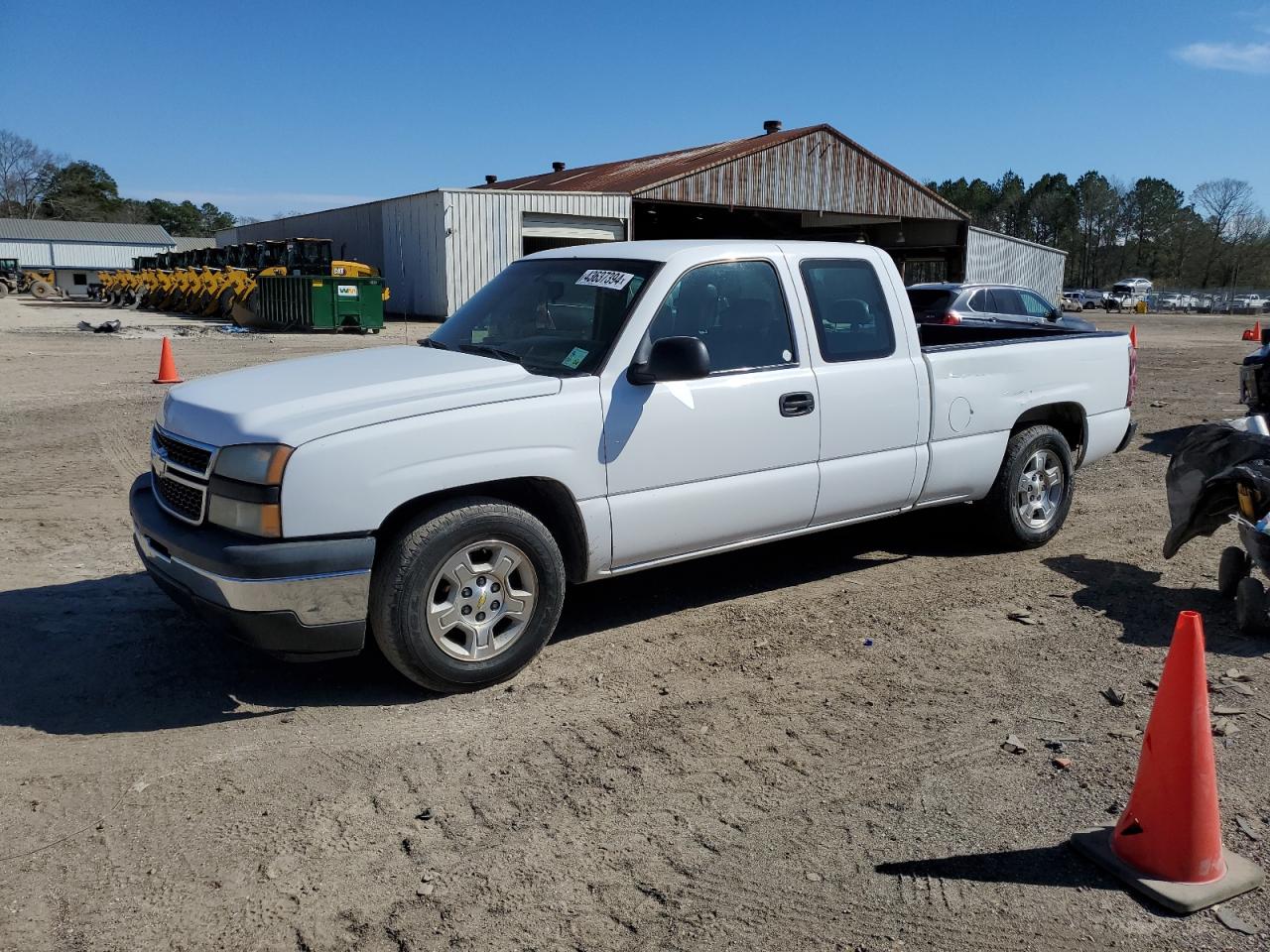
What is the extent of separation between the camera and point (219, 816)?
348cm

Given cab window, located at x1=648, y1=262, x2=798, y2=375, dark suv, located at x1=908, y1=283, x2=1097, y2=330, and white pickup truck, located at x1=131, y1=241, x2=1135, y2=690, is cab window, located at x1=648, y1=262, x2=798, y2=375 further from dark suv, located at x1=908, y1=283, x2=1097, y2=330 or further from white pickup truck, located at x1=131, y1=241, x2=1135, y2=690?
dark suv, located at x1=908, y1=283, x2=1097, y2=330

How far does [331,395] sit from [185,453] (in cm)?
71

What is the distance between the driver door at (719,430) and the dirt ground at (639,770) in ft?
2.06

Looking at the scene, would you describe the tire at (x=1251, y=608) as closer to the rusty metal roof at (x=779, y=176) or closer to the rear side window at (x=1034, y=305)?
the rear side window at (x=1034, y=305)

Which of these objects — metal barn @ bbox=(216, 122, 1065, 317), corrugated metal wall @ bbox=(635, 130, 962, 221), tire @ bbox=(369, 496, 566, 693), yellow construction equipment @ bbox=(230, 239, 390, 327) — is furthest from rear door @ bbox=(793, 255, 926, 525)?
corrugated metal wall @ bbox=(635, 130, 962, 221)

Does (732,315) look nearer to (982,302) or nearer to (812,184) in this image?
(982,302)

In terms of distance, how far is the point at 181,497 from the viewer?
4398 mm

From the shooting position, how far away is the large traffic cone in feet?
10.3

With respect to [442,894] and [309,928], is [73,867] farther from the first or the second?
[442,894]

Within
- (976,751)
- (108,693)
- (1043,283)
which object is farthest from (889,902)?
(1043,283)

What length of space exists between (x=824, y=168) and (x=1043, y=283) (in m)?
14.6

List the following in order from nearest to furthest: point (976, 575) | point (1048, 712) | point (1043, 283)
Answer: point (1048, 712)
point (976, 575)
point (1043, 283)

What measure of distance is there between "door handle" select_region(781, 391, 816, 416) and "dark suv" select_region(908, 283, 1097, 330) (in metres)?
10.8

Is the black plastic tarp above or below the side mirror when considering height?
below
